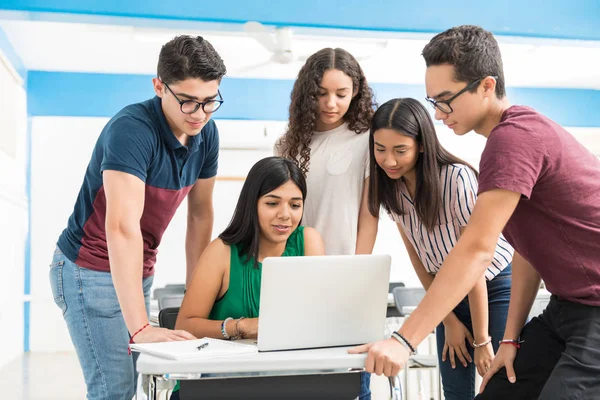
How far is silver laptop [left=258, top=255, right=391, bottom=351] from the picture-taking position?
4.65 feet

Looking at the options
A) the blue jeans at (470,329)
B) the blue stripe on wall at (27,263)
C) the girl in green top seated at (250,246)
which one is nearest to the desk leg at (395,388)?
the girl in green top seated at (250,246)

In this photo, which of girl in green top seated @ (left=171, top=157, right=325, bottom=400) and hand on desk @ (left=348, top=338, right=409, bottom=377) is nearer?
hand on desk @ (left=348, top=338, right=409, bottom=377)

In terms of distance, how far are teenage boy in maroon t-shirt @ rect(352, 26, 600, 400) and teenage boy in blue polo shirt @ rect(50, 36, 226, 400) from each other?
63cm

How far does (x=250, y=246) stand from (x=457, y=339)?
0.69 metres

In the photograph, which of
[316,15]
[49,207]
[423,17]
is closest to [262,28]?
[316,15]

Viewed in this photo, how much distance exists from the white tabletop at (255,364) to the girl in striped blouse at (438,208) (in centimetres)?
65

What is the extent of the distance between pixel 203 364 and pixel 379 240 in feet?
18.5

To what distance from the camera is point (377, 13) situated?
13.7 ft

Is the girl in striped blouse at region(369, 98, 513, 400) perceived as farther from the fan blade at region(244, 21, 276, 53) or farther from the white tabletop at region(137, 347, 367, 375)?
the fan blade at region(244, 21, 276, 53)

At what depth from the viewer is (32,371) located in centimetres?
529

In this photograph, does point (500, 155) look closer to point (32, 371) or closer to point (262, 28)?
point (262, 28)

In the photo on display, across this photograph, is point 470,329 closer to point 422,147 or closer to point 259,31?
point 422,147

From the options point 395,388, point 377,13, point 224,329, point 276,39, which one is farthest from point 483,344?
point 276,39

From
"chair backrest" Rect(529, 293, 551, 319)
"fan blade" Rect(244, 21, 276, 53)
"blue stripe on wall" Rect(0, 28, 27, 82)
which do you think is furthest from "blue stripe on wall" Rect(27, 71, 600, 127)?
"chair backrest" Rect(529, 293, 551, 319)
